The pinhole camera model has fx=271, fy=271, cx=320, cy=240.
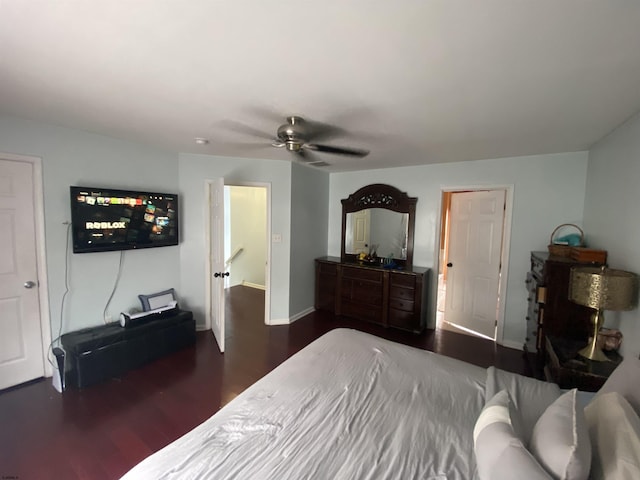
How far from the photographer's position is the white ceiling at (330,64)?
3.51 feet

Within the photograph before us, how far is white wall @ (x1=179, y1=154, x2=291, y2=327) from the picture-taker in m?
3.48

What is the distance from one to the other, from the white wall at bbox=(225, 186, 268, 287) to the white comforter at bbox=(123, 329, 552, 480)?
4164 mm

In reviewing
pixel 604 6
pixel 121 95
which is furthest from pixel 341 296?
pixel 604 6

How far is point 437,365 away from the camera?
1.75 meters

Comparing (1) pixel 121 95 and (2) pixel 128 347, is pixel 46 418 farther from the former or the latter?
(1) pixel 121 95

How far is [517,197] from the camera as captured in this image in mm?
3316

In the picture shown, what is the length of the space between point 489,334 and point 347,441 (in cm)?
332

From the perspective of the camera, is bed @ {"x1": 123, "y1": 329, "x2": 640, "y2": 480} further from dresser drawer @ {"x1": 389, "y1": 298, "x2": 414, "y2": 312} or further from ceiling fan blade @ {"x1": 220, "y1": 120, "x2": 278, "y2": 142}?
dresser drawer @ {"x1": 389, "y1": 298, "x2": 414, "y2": 312}

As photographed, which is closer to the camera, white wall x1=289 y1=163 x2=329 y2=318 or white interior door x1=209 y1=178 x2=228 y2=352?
white interior door x1=209 y1=178 x2=228 y2=352

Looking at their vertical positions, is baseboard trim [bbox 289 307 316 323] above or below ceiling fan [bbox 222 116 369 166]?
below

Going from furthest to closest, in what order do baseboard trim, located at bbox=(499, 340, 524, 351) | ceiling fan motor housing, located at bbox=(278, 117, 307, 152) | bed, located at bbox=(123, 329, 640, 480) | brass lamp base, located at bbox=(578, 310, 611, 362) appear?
baseboard trim, located at bbox=(499, 340, 524, 351) < ceiling fan motor housing, located at bbox=(278, 117, 307, 152) < brass lamp base, located at bbox=(578, 310, 611, 362) < bed, located at bbox=(123, 329, 640, 480)

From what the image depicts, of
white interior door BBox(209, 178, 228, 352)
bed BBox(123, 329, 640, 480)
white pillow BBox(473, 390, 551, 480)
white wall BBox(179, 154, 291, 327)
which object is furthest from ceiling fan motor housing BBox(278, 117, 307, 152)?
white pillow BBox(473, 390, 551, 480)

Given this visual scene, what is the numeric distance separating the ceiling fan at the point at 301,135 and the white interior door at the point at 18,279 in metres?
1.95

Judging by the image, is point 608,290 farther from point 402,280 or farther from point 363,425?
point 402,280
